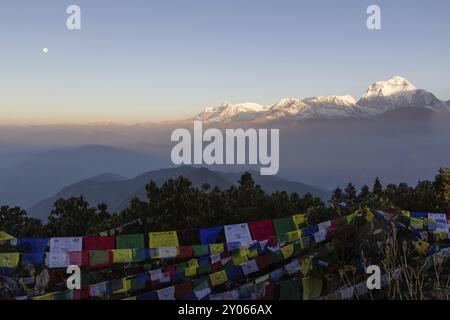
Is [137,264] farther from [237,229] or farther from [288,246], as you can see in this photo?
[288,246]

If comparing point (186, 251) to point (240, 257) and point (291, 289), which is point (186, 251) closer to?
point (240, 257)

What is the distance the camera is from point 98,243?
18.8 m

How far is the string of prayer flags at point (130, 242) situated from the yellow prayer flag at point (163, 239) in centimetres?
45

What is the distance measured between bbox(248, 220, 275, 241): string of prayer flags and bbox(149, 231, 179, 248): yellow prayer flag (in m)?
3.64

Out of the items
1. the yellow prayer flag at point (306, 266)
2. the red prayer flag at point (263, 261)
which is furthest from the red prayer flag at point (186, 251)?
the yellow prayer flag at point (306, 266)

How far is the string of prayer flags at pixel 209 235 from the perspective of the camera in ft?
67.9

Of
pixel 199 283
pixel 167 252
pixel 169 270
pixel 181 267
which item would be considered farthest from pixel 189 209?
pixel 199 283

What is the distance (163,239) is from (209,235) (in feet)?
7.48
